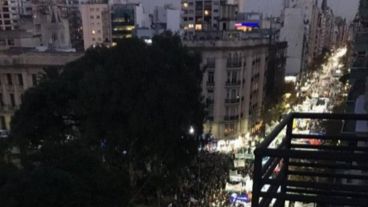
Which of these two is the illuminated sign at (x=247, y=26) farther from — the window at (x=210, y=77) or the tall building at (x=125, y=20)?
the tall building at (x=125, y=20)

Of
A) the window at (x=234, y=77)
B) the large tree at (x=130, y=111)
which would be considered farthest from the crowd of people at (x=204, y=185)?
the window at (x=234, y=77)

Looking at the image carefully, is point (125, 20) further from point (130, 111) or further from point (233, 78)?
point (130, 111)

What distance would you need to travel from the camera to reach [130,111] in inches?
508

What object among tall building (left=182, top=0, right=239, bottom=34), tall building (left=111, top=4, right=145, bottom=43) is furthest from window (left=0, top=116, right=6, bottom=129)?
tall building (left=182, top=0, right=239, bottom=34)

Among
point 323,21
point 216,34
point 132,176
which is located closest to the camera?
point 132,176

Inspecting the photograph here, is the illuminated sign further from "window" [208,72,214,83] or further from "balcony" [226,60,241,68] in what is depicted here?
"window" [208,72,214,83]

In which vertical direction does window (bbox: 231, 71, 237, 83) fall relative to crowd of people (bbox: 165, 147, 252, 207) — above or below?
above

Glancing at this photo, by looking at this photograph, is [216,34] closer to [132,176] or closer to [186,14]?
[132,176]

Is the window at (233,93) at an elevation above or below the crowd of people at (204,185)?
above

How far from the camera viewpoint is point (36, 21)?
55625 millimetres

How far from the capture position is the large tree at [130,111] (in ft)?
42.6

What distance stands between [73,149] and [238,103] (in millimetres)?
23754

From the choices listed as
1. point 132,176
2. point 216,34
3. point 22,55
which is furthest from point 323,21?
point 132,176

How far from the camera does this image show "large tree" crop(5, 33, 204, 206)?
12977 millimetres
